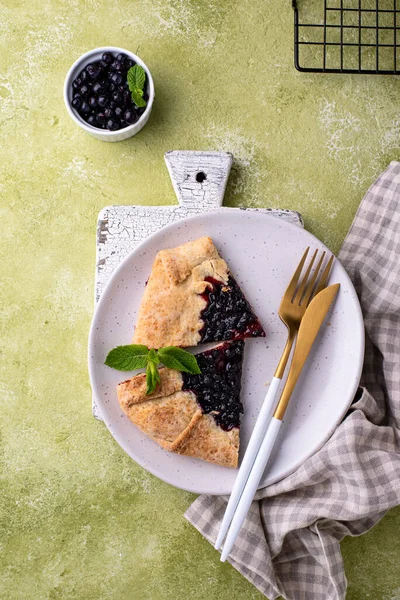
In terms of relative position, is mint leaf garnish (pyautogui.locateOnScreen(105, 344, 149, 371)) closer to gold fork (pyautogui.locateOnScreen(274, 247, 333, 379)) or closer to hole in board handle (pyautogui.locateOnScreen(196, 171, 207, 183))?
gold fork (pyautogui.locateOnScreen(274, 247, 333, 379))

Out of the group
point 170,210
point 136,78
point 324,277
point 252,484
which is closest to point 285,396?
point 252,484

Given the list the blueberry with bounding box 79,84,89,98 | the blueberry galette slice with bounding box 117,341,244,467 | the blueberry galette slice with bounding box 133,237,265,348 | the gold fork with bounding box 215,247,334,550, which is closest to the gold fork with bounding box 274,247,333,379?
the gold fork with bounding box 215,247,334,550

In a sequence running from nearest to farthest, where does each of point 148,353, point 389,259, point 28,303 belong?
point 148,353, point 389,259, point 28,303

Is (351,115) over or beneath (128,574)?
over

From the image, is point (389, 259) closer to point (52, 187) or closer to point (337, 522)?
point (337, 522)

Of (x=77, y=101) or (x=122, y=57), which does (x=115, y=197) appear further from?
(x=122, y=57)

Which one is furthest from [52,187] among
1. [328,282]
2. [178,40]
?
[328,282]
